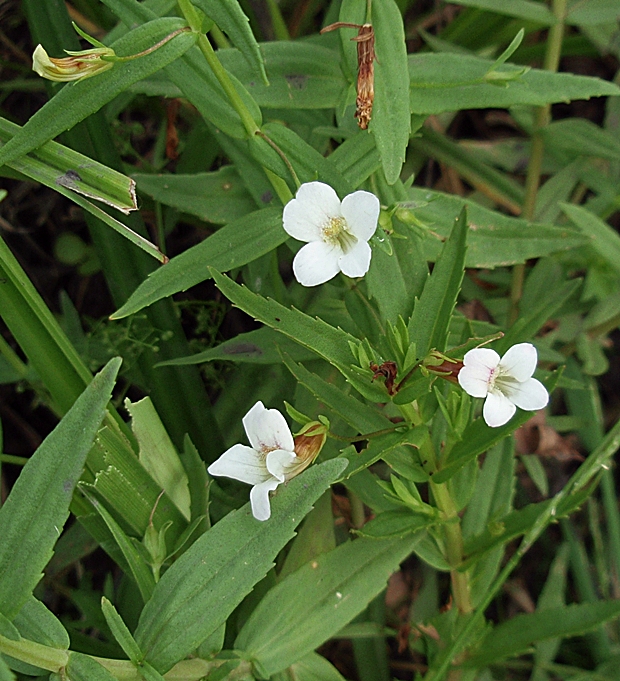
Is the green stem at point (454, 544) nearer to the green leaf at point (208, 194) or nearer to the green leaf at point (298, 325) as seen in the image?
the green leaf at point (298, 325)

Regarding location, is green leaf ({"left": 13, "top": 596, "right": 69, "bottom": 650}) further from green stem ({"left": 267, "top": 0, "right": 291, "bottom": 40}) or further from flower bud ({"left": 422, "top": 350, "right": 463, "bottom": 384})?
green stem ({"left": 267, "top": 0, "right": 291, "bottom": 40})

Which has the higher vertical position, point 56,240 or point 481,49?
point 481,49

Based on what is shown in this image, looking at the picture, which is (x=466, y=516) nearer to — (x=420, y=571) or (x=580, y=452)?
(x=420, y=571)

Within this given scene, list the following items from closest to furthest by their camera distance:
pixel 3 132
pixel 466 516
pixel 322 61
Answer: pixel 3 132 < pixel 322 61 < pixel 466 516

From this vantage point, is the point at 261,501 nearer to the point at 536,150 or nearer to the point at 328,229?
the point at 328,229

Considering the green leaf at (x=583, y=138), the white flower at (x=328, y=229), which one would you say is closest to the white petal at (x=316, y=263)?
the white flower at (x=328, y=229)

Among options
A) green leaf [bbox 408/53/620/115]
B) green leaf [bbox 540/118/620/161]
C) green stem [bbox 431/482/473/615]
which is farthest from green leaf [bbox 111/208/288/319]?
green leaf [bbox 540/118/620/161]

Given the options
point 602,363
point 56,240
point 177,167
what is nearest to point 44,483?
point 177,167
